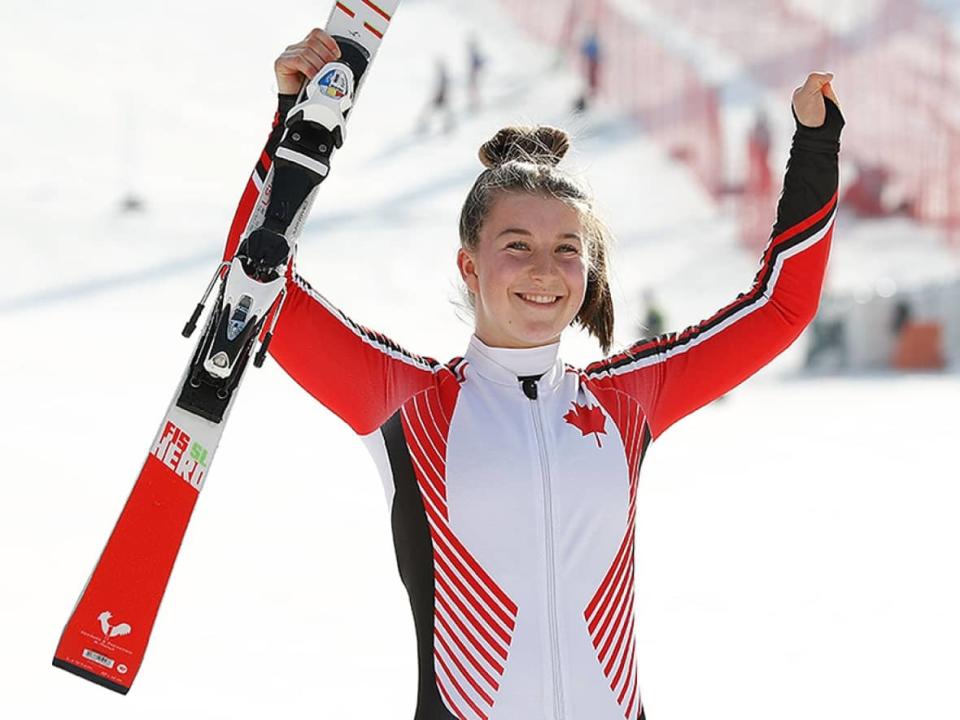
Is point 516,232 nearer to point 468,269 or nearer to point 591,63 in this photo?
point 468,269

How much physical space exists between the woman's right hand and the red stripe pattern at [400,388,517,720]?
649mm

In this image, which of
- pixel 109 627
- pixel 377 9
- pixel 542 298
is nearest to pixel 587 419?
pixel 542 298

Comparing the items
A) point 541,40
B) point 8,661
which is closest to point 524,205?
point 8,661

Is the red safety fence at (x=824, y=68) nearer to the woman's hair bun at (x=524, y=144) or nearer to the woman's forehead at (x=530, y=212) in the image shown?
the woman's hair bun at (x=524, y=144)

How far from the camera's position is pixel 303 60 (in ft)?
7.89

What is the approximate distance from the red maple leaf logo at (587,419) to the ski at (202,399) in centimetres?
47

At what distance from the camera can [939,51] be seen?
58.5 ft

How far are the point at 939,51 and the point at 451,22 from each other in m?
10.6

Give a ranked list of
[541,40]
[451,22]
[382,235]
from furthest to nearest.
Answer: [451,22]
[541,40]
[382,235]

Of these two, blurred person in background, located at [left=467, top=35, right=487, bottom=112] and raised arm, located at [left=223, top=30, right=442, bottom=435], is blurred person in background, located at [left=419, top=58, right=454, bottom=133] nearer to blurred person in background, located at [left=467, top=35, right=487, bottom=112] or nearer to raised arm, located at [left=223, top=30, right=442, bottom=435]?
blurred person in background, located at [left=467, top=35, right=487, bottom=112]

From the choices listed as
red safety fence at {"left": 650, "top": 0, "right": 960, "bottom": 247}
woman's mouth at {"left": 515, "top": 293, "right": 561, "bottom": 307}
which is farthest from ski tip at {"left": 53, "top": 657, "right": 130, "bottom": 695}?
red safety fence at {"left": 650, "top": 0, "right": 960, "bottom": 247}

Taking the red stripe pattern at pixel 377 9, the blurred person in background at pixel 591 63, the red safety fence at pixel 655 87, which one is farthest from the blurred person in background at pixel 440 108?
the red stripe pattern at pixel 377 9

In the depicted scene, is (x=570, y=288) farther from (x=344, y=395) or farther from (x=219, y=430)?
(x=219, y=430)

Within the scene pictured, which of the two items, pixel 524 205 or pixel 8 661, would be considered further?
pixel 8 661
